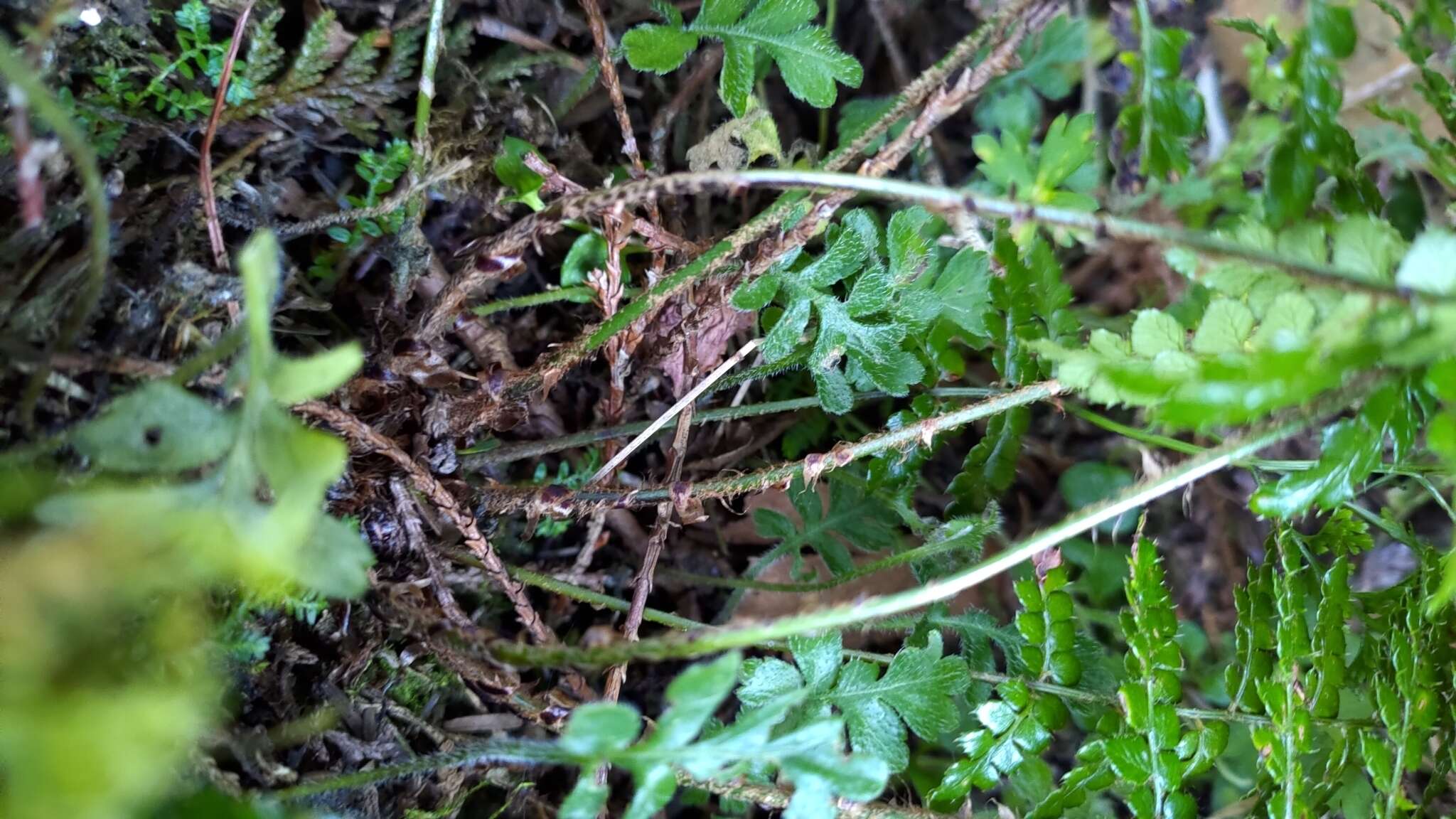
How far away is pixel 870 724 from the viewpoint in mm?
1573

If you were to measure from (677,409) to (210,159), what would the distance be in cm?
91

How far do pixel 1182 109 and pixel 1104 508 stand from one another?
623 millimetres

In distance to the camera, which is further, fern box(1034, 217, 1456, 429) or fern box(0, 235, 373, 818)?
fern box(1034, 217, 1456, 429)

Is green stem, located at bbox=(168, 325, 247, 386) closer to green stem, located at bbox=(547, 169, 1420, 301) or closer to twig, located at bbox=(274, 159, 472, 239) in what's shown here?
twig, located at bbox=(274, 159, 472, 239)

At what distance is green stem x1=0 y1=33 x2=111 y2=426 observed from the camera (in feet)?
3.29

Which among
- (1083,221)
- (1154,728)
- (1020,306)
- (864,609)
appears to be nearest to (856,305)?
(1020,306)

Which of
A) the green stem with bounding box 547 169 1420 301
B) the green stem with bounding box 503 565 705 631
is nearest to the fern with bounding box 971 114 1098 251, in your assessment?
the green stem with bounding box 547 169 1420 301

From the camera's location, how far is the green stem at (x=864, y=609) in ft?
3.77

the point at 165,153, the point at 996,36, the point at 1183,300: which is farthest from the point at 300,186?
the point at 1183,300

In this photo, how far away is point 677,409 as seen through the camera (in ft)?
5.32

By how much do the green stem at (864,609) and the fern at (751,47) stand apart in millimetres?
844

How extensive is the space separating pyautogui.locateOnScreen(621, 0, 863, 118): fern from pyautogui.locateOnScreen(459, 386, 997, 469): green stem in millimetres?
550

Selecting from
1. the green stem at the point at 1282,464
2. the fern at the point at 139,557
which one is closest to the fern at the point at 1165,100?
the green stem at the point at 1282,464

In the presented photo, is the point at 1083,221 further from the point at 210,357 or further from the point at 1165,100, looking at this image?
the point at 210,357
